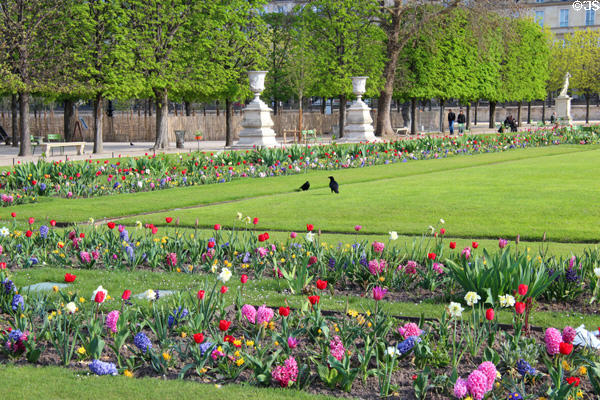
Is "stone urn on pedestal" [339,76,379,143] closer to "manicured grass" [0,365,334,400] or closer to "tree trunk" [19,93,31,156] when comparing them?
"tree trunk" [19,93,31,156]

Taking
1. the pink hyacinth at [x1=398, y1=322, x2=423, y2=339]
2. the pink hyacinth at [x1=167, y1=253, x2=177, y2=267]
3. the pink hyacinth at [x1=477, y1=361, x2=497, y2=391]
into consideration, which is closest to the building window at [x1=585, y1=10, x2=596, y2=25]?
the pink hyacinth at [x1=167, y1=253, x2=177, y2=267]

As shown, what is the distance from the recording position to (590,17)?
281 ft

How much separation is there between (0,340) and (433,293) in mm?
3621

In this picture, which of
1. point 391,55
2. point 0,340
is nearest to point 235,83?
point 391,55

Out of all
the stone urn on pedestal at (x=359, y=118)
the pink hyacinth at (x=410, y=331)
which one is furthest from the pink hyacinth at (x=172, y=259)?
the stone urn on pedestal at (x=359, y=118)

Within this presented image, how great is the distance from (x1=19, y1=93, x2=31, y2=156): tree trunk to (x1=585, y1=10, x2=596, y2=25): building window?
7535 centimetres

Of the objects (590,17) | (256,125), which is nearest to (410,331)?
(256,125)

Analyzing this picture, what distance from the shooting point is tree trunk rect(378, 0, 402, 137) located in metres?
38.1

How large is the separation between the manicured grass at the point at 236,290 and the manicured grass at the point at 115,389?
1.14 metres

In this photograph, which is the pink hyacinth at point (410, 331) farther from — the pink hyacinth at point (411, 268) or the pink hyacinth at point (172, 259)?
the pink hyacinth at point (172, 259)

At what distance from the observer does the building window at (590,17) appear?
280 feet

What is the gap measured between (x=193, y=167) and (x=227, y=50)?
15.7 metres

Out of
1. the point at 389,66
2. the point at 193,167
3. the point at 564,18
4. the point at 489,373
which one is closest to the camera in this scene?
the point at 489,373

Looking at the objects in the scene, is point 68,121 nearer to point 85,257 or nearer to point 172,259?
point 85,257
